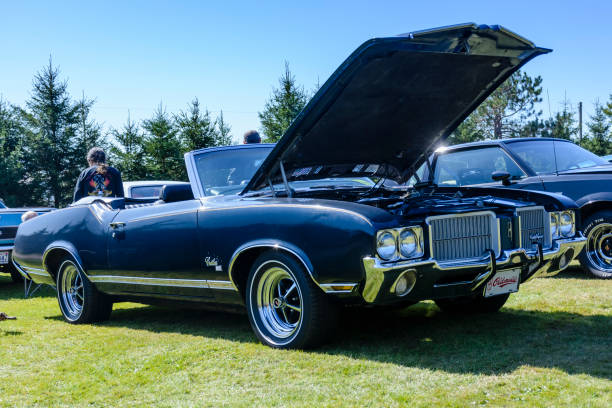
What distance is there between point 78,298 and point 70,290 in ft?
0.41

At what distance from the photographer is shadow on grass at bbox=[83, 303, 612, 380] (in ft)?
11.8

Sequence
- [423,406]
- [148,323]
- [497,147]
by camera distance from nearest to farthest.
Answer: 1. [423,406]
2. [148,323]
3. [497,147]

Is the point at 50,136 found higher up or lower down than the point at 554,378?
higher up

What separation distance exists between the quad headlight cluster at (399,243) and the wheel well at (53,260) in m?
3.76

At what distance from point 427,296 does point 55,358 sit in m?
2.69

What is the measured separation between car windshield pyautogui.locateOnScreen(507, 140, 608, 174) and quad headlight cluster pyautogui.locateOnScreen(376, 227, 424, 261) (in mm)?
4157

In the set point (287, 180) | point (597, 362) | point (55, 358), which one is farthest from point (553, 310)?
point (55, 358)

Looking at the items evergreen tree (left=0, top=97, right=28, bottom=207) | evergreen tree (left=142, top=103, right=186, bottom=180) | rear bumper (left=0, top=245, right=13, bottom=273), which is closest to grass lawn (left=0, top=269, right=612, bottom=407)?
rear bumper (left=0, top=245, right=13, bottom=273)

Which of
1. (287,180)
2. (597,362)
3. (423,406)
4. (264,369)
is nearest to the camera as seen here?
(423,406)

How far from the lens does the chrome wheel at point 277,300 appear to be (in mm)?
4230

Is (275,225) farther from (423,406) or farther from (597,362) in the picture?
(597,362)

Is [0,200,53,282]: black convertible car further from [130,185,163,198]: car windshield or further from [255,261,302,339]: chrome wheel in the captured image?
[255,261,302,339]: chrome wheel

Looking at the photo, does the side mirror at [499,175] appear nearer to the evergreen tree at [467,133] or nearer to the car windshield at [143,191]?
the car windshield at [143,191]

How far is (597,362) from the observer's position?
138 inches
